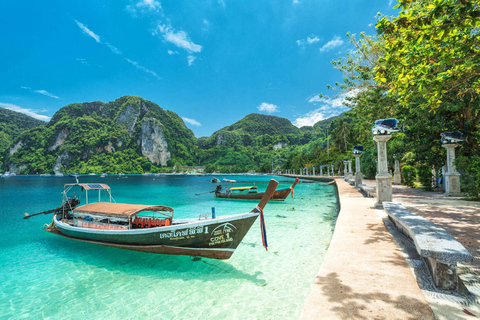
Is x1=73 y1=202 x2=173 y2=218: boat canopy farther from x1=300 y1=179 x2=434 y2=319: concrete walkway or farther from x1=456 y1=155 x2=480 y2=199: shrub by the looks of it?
x1=456 y1=155 x2=480 y2=199: shrub

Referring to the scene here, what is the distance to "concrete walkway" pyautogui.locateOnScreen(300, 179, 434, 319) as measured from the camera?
228 cm

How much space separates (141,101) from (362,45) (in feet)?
562

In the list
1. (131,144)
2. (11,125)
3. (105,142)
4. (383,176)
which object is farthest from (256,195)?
(11,125)

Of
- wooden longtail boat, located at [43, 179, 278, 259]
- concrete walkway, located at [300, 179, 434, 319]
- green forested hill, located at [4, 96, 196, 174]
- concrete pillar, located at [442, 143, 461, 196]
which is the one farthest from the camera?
green forested hill, located at [4, 96, 196, 174]

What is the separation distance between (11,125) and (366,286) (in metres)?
216

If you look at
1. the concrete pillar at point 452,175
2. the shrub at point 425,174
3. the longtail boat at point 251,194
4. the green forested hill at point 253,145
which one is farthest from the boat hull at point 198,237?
the green forested hill at point 253,145

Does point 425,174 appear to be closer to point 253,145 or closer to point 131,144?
point 253,145

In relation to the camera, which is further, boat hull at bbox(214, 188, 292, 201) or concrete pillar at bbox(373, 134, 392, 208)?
boat hull at bbox(214, 188, 292, 201)

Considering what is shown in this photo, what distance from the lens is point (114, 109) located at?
16725cm

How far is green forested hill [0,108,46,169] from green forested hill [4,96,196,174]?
14.1 metres

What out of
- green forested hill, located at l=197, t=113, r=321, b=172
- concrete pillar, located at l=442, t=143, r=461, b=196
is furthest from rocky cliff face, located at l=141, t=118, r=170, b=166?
concrete pillar, located at l=442, t=143, r=461, b=196

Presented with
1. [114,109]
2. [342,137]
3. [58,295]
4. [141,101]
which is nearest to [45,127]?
[114,109]

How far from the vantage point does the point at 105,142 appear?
456ft

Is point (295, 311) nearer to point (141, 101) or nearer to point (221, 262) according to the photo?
point (221, 262)
